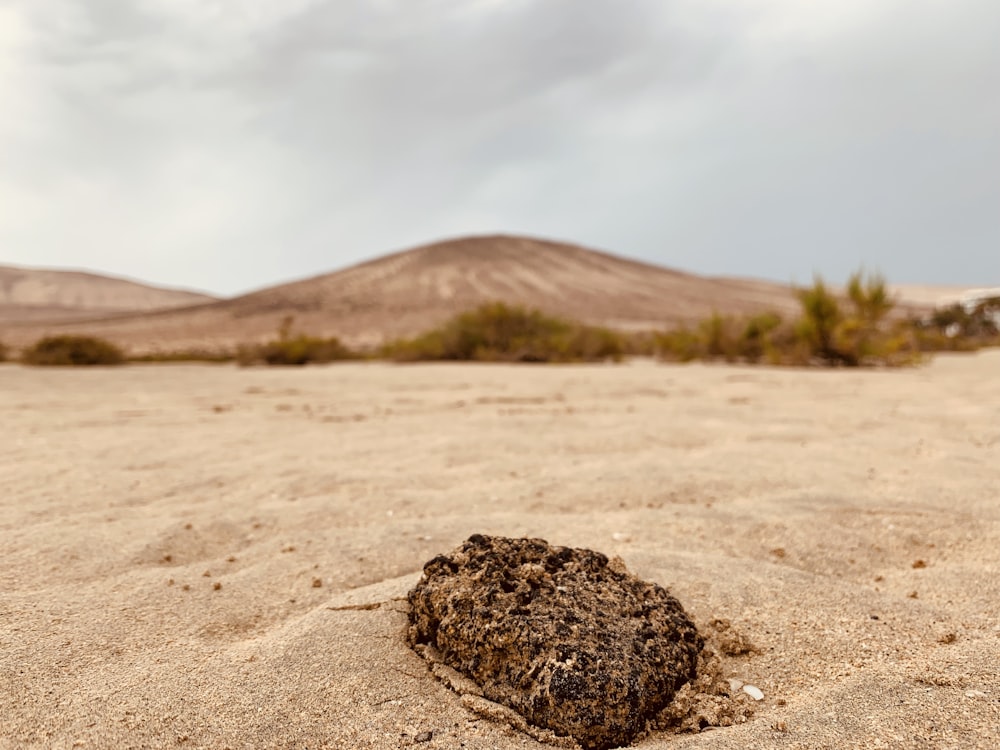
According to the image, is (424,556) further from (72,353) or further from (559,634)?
(72,353)

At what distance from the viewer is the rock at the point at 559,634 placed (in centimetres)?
120

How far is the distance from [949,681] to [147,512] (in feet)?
8.57

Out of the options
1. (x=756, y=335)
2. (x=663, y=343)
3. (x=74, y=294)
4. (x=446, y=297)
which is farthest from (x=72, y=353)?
(x=74, y=294)

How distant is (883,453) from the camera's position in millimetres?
3469

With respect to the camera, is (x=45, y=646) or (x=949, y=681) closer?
(x=949, y=681)

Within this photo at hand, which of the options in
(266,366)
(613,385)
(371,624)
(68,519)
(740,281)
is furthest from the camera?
(740,281)

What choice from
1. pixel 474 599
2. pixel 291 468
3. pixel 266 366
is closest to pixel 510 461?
pixel 291 468

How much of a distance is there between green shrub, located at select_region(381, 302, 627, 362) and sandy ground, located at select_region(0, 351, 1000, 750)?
7865 mm

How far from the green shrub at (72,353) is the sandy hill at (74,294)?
169ft

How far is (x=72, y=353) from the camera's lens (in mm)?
11438

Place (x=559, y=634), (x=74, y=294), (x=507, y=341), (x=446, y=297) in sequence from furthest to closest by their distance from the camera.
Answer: (x=74, y=294), (x=446, y=297), (x=507, y=341), (x=559, y=634)

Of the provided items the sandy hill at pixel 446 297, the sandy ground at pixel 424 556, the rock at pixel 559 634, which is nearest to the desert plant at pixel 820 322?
the sandy ground at pixel 424 556

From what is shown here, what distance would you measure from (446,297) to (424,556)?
36669mm

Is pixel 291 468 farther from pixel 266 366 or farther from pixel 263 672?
pixel 266 366
